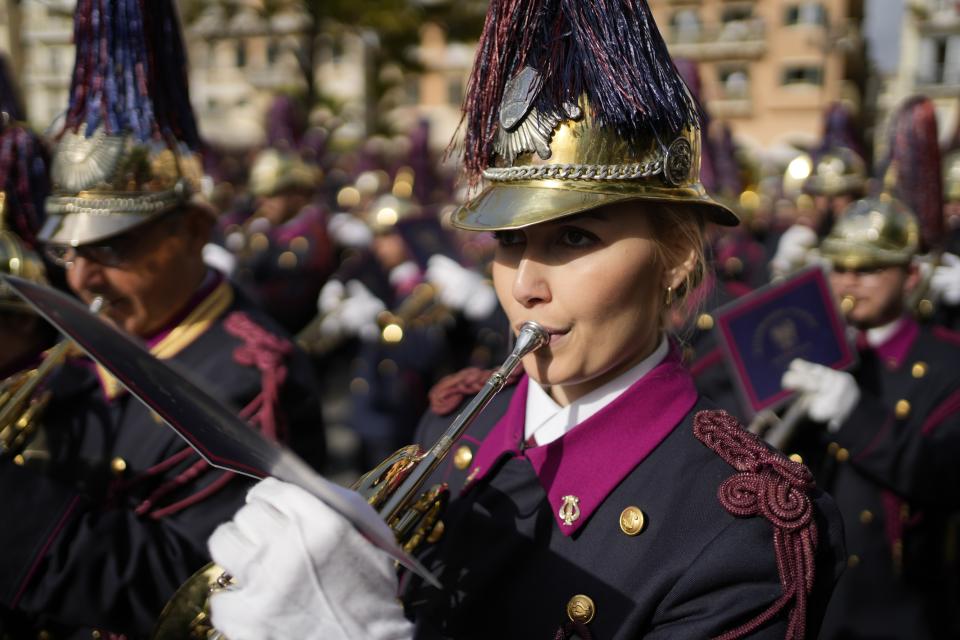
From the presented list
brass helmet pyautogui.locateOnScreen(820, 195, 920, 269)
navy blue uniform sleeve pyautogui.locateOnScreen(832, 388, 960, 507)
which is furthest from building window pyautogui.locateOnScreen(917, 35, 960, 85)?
navy blue uniform sleeve pyautogui.locateOnScreen(832, 388, 960, 507)

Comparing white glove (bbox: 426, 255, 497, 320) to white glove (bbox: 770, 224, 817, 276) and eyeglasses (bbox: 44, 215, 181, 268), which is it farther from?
eyeglasses (bbox: 44, 215, 181, 268)

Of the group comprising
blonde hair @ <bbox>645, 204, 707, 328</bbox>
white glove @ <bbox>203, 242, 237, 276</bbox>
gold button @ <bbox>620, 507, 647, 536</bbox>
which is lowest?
white glove @ <bbox>203, 242, 237, 276</bbox>

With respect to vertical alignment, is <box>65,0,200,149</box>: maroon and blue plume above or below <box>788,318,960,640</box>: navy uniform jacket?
above

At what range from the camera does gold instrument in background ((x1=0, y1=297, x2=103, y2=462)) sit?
253cm

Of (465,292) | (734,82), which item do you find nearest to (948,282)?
(465,292)

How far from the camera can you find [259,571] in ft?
4.54

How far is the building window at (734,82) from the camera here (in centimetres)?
4288

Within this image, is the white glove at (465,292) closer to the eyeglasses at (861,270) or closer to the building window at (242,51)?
the eyeglasses at (861,270)

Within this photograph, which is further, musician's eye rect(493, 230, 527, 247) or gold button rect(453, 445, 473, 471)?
gold button rect(453, 445, 473, 471)

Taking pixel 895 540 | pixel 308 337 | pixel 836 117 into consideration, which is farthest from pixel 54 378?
pixel 836 117

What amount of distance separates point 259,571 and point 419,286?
21.4 feet

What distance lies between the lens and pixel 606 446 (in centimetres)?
190

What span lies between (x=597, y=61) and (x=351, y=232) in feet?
29.5

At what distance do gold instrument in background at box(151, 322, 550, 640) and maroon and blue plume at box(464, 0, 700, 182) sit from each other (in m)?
0.48
